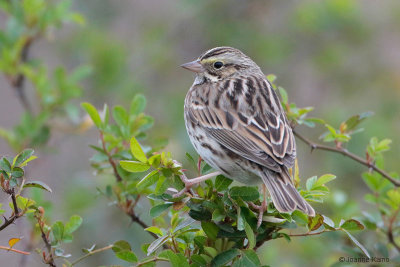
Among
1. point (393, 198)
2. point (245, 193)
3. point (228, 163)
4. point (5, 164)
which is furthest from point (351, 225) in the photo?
point (5, 164)

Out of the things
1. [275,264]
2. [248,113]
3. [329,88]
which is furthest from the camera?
[329,88]

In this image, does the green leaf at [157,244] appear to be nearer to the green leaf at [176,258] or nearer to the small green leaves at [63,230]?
the green leaf at [176,258]

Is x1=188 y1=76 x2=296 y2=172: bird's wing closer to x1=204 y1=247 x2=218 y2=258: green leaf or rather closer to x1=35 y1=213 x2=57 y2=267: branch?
x1=204 y1=247 x2=218 y2=258: green leaf

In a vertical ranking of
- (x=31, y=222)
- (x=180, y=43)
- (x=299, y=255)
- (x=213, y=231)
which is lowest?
(x=299, y=255)

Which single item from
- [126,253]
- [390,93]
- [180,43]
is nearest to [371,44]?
[390,93]

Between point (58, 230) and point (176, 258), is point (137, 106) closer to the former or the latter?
point (58, 230)

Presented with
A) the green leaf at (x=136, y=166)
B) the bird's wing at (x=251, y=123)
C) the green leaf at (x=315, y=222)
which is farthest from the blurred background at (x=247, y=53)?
the green leaf at (x=136, y=166)

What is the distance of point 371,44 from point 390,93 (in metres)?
0.76

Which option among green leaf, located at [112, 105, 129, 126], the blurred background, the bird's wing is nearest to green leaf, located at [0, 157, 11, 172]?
green leaf, located at [112, 105, 129, 126]

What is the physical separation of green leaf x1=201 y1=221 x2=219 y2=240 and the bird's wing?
76 cm

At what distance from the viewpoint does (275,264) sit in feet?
19.8

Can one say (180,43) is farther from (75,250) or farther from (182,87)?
(75,250)

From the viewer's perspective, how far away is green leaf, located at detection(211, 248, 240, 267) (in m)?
3.28

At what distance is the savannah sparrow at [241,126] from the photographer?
4051mm
